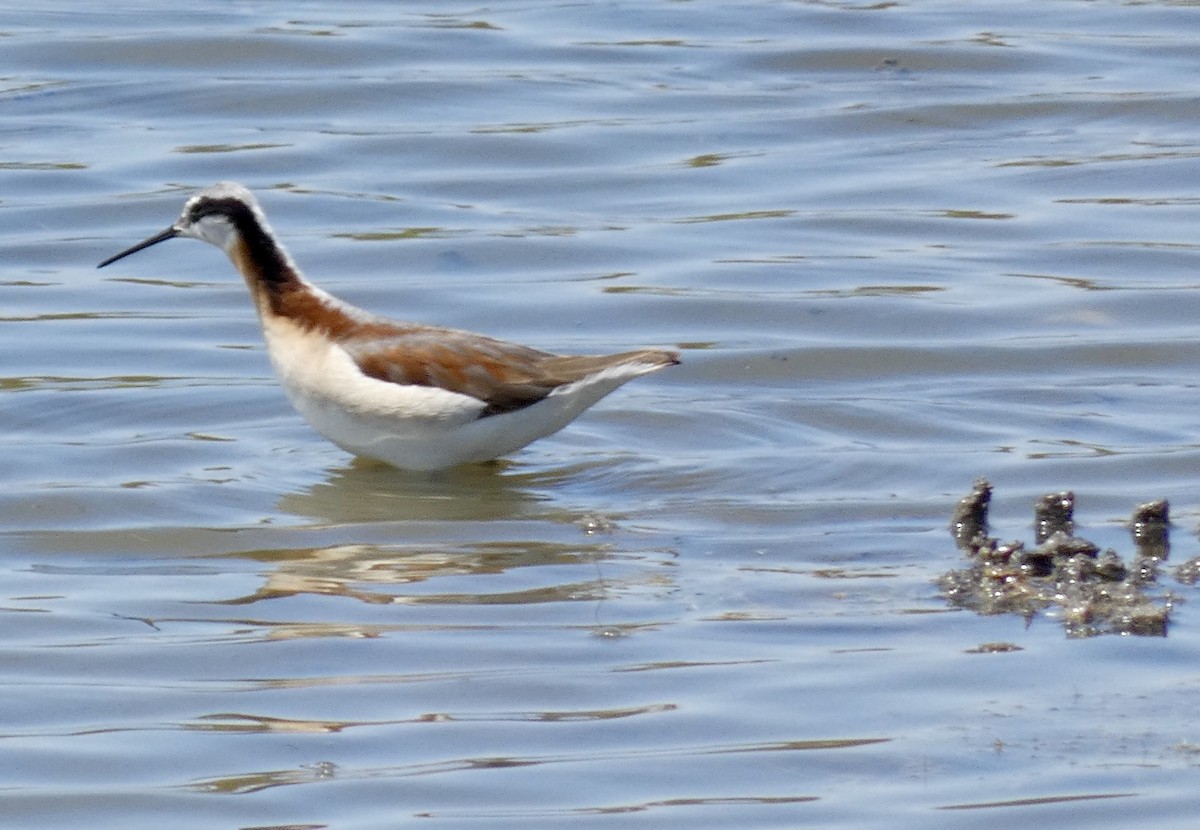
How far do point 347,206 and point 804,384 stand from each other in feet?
14.9

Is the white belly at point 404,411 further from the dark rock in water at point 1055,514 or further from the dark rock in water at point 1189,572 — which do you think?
the dark rock in water at point 1189,572

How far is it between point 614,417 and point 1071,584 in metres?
3.70

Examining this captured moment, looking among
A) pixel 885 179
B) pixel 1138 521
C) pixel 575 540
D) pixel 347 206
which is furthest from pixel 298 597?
pixel 885 179

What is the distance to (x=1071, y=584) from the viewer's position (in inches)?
300

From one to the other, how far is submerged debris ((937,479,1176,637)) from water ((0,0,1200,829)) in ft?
0.36

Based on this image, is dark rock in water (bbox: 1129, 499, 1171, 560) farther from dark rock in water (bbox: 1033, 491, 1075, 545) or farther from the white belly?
the white belly

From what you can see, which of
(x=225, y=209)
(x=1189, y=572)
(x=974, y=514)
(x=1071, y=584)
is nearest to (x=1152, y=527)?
(x=1189, y=572)

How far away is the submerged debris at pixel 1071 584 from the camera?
7.38 m

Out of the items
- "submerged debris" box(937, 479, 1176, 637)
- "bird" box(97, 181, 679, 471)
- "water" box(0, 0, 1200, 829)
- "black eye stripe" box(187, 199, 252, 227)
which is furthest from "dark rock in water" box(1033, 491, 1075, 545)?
"black eye stripe" box(187, 199, 252, 227)

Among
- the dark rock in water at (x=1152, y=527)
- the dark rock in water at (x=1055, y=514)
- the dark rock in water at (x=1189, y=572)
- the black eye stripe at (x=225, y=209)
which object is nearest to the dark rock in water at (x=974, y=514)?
the dark rock in water at (x=1055, y=514)

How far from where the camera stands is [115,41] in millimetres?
18422

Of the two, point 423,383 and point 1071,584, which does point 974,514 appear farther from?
point 423,383

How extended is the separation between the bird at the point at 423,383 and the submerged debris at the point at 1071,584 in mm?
2359

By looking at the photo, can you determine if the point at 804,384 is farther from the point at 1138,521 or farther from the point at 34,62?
the point at 34,62
